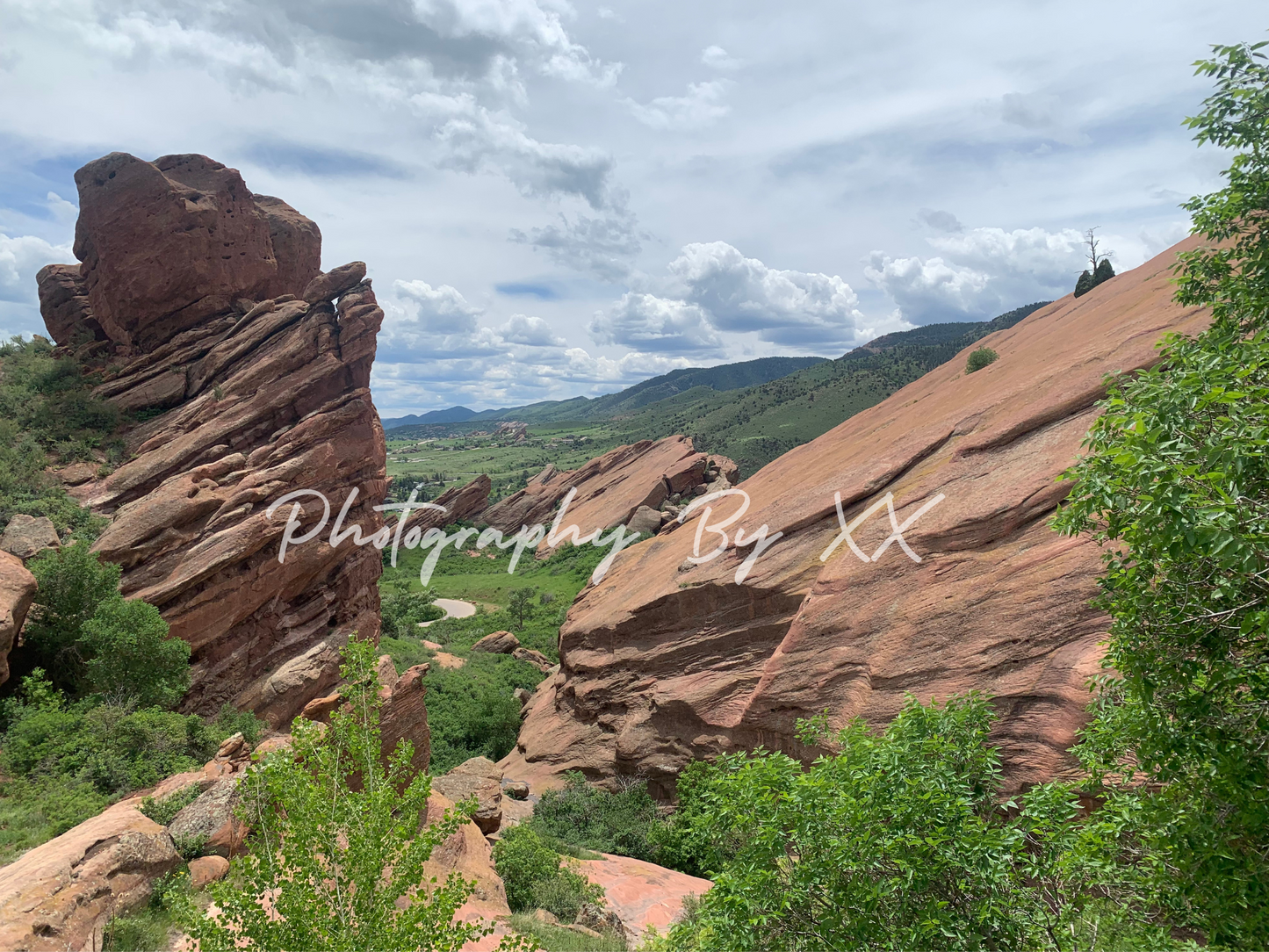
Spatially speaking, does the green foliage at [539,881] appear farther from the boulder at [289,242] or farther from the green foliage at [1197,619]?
the boulder at [289,242]

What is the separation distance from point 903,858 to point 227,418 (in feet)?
129

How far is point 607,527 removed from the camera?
228 feet

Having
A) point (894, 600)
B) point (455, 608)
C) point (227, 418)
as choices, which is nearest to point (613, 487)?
point (455, 608)

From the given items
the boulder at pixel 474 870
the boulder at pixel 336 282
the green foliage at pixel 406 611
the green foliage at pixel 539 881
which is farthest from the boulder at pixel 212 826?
the green foliage at pixel 406 611

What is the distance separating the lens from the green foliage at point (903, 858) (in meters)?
6.27

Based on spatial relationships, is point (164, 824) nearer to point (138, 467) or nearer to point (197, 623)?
point (197, 623)

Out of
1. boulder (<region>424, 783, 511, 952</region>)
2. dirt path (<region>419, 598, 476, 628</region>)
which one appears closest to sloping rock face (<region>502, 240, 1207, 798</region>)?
boulder (<region>424, 783, 511, 952</region>)

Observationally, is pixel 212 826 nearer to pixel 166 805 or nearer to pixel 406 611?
pixel 166 805

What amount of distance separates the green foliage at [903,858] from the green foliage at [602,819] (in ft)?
47.2

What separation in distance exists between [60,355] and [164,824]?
42.5m

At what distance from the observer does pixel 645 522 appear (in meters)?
63.3

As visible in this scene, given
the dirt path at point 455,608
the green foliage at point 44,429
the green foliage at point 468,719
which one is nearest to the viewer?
the green foliage at point 44,429

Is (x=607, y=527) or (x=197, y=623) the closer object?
(x=197, y=623)

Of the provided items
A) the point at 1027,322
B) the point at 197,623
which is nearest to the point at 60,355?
the point at 197,623
